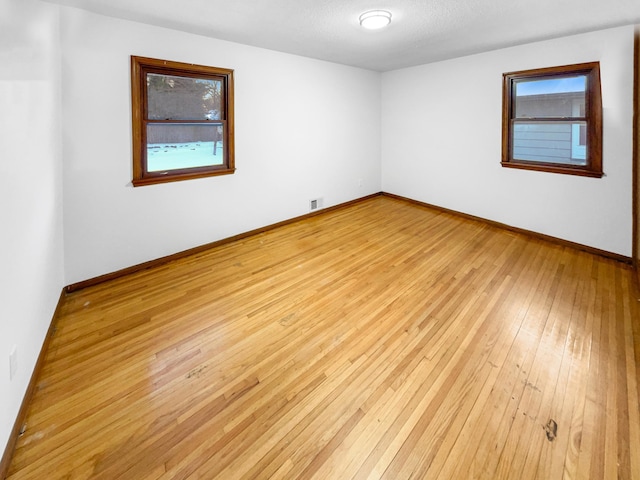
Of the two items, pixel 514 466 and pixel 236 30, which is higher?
pixel 236 30

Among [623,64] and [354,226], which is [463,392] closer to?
[354,226]

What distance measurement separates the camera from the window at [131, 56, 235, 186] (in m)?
3.25

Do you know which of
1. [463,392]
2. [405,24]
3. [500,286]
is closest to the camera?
[463,392]

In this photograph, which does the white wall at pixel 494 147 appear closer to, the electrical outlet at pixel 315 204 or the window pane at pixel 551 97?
the window pane at pixel 551 97

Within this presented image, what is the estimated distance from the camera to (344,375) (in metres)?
1.93

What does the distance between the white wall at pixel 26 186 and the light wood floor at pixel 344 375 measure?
288 mm

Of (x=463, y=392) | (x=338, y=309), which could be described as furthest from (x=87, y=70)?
(x=463, y=392)

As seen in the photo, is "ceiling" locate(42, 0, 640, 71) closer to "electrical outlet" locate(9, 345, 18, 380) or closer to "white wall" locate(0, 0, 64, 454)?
"white wall" locate(0, 0, 64, 454)

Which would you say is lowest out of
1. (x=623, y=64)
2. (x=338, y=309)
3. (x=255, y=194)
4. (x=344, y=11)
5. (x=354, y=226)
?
(x=338, y=309)

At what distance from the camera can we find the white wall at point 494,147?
11.6 ft

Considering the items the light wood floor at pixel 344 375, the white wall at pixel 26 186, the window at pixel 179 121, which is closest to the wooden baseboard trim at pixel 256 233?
the light wood floor at pixel 344 375

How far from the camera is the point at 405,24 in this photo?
3350 mm

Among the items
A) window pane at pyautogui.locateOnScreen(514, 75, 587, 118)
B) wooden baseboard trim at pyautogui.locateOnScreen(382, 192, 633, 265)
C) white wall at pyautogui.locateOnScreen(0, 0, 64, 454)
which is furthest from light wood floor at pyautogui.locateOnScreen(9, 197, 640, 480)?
window pane at pyautogui.locateOnScreen(514, 75, 587, 118)

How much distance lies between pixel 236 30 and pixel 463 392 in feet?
12.6
